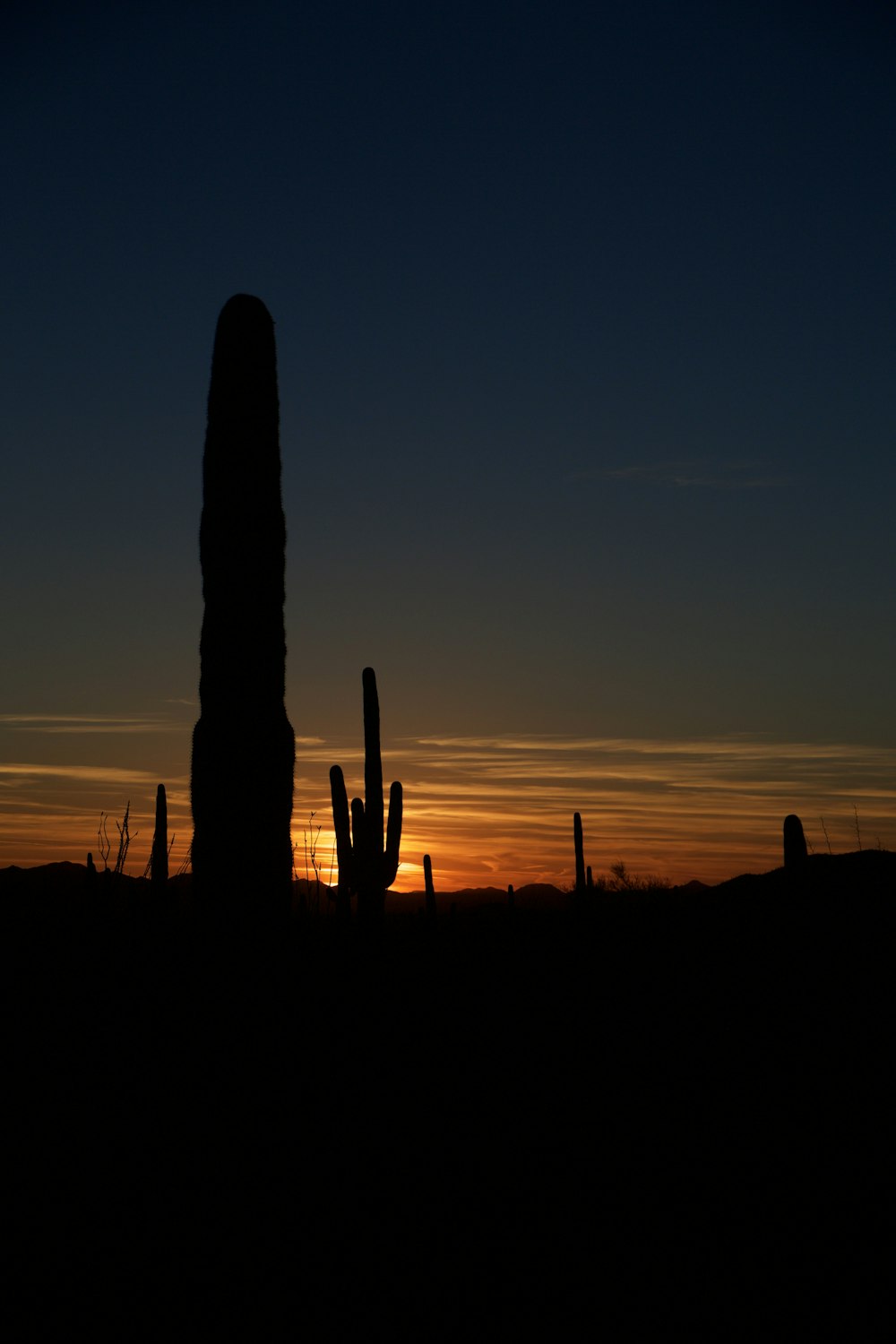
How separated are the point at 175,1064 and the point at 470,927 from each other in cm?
984

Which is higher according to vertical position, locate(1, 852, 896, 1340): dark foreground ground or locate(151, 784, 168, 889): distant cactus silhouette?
locate(151, 784, 168, 889): distant cactus silhouette

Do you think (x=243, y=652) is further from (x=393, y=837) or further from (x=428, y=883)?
(x=428, y=883)

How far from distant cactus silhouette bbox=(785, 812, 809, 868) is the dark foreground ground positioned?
2791 mm

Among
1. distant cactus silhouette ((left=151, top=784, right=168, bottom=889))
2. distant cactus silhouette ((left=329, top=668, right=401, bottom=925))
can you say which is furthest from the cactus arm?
distant cactus silhouette ((left=151, top=784, right=168, bottom=889))

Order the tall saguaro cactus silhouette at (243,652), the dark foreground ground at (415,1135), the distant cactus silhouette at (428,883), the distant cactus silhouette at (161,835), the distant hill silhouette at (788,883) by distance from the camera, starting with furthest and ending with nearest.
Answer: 1. the distant cactus silhouette at (428,883)
2. the distant cactus silhouette at (161,835)
3. the distant hill silhouette at (788,883)
4. the tall saguaro cactus silhouette at (243,652)
5. the dark foreground ground at (415,1135)

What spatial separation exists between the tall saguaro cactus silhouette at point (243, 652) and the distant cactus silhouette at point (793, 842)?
5.55 meters

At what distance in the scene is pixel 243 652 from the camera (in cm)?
784

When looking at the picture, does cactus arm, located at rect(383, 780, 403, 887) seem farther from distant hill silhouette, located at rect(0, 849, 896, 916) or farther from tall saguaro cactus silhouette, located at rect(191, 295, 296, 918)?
tall saguaro cactus silhouette, located at rect(191, 295, 296, 918)

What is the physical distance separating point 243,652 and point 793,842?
20.2 feet

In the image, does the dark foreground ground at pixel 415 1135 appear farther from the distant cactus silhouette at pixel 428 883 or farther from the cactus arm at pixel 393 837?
the distant cactus silhouette at pixel 428 883

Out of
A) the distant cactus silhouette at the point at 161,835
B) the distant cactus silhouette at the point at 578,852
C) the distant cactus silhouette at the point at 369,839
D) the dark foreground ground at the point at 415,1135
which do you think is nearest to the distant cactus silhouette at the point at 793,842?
the dark foreground ground at the point at 415,1135

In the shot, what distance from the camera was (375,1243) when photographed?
380 cm

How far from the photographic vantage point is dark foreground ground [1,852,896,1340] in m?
3.62

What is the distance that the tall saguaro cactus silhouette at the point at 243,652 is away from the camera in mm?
7629
